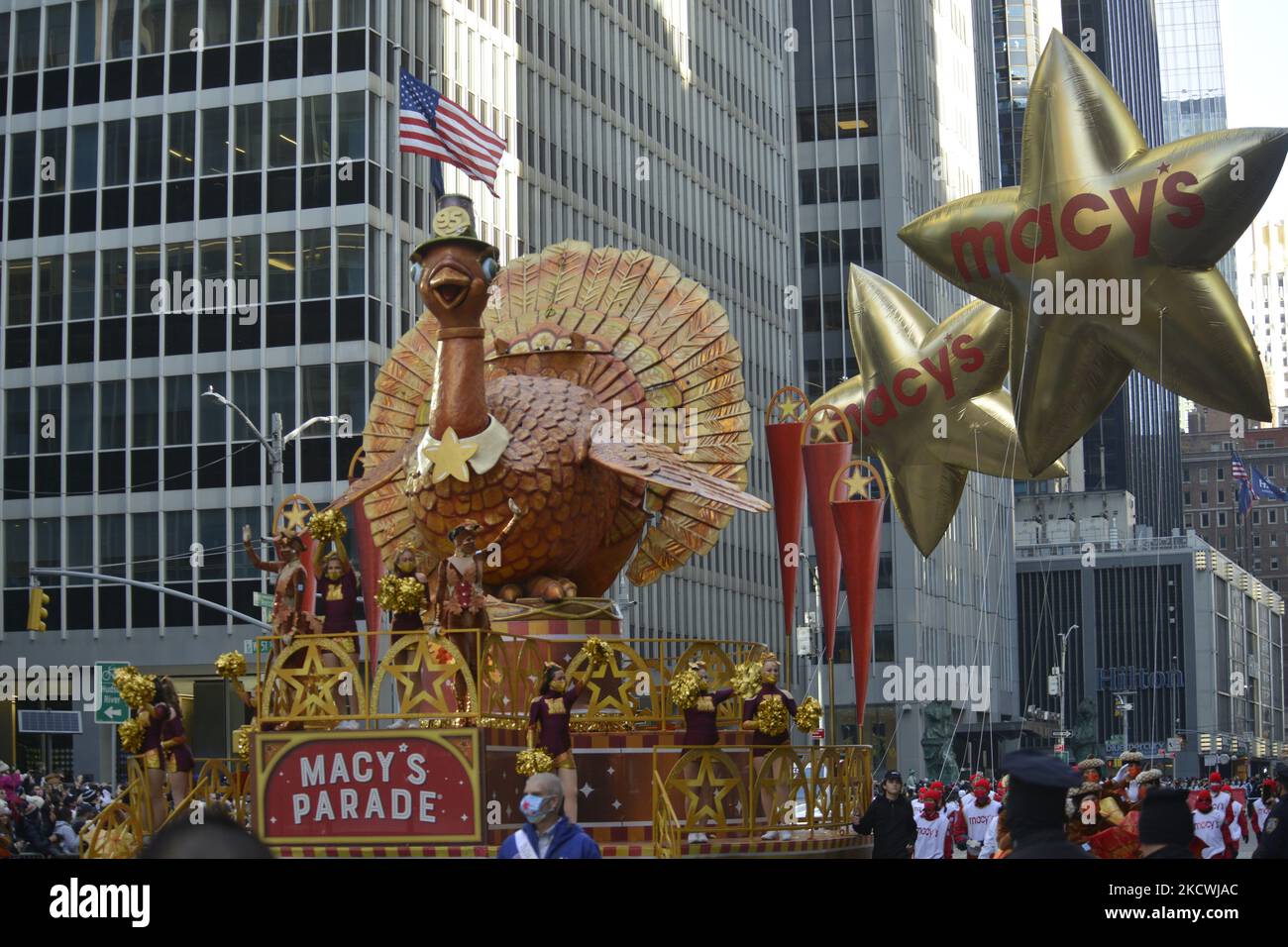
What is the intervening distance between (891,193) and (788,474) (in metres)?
72.8

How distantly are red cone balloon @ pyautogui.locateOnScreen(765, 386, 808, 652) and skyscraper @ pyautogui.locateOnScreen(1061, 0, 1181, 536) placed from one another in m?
133

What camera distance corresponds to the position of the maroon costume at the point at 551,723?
1636 cm

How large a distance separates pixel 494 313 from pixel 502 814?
660cm

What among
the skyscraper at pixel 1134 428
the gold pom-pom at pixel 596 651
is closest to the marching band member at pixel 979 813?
the gold pom-pom at pixel 596 651

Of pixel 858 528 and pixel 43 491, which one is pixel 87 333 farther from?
pixel 858 528

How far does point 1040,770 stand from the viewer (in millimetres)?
9289

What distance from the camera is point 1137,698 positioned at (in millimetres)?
138125

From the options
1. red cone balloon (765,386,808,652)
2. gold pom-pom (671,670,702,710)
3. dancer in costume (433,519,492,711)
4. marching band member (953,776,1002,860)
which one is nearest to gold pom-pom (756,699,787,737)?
gold pom-pom (671,670,702,710)

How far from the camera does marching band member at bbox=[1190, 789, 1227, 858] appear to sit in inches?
922

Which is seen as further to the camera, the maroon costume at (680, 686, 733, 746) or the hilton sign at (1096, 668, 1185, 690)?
the hilton sign at (1096, 668, 1185, 690)

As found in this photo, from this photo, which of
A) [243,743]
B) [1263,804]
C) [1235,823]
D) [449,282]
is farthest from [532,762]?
[1263,804]

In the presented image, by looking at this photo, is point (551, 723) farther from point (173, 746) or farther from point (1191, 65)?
point (1191, 65)

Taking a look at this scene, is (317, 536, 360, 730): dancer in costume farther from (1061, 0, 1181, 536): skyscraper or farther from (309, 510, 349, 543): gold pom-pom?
(1061, 0, 1181, 536): skyscraper
